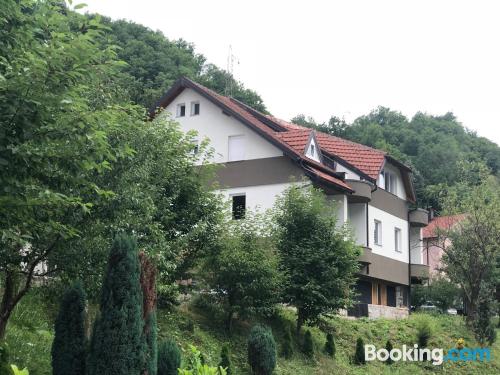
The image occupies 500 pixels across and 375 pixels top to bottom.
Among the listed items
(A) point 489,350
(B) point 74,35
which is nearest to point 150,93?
(A) point 489,350

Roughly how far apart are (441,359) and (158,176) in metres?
12.5

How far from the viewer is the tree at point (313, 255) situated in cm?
1847

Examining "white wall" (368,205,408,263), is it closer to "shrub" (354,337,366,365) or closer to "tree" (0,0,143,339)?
"shrub" (354,337,366,365)

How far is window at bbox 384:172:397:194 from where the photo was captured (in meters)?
31.2

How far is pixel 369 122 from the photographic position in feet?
206

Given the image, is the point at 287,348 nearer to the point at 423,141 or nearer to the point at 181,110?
the point at 181,110

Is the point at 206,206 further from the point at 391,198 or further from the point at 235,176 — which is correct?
the point at 391,198

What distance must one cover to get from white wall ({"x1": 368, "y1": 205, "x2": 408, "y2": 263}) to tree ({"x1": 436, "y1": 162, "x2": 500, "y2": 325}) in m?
2.99

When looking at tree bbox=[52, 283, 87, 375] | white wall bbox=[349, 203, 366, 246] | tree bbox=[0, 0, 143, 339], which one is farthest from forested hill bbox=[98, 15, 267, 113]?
tree bbox=[0, 0, 143, 339]

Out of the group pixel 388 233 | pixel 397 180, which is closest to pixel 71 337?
pixel 388 233

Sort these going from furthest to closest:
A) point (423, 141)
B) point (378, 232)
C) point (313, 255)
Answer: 1. point (423, 141)
2. point (378, 232)
3. point (313, 255)

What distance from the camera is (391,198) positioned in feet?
102

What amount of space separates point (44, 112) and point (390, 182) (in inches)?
1037

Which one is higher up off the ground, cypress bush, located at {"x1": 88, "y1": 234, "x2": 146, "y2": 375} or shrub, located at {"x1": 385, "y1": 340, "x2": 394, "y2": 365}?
cypress bush, located at {"x1": 88, "y1": 234, "x2": 146, "y2": 375}
